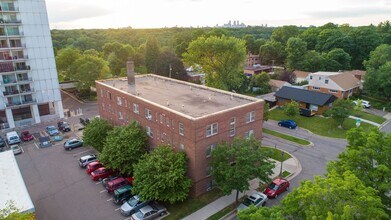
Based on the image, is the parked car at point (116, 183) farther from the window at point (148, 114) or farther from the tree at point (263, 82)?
the tree at point (263, 82)

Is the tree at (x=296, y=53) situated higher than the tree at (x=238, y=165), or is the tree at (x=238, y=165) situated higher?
the tree at (x=296, y=53)

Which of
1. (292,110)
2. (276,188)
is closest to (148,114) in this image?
(276,188)

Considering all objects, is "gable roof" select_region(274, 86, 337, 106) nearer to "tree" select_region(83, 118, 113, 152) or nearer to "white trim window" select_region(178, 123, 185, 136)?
"white trim window" select_region(178, 123, 185, 136)

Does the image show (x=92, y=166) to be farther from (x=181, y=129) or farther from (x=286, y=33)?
(x=286, y=33)

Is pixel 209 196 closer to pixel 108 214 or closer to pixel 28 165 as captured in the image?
pixel 108 214

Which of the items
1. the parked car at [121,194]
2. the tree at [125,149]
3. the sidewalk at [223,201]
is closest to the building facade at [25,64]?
the tree at [125,149]

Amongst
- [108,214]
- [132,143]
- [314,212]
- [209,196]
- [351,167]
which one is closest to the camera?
[314,212]

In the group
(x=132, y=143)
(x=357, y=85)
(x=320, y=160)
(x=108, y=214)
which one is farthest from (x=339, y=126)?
(x=108, y=214)
